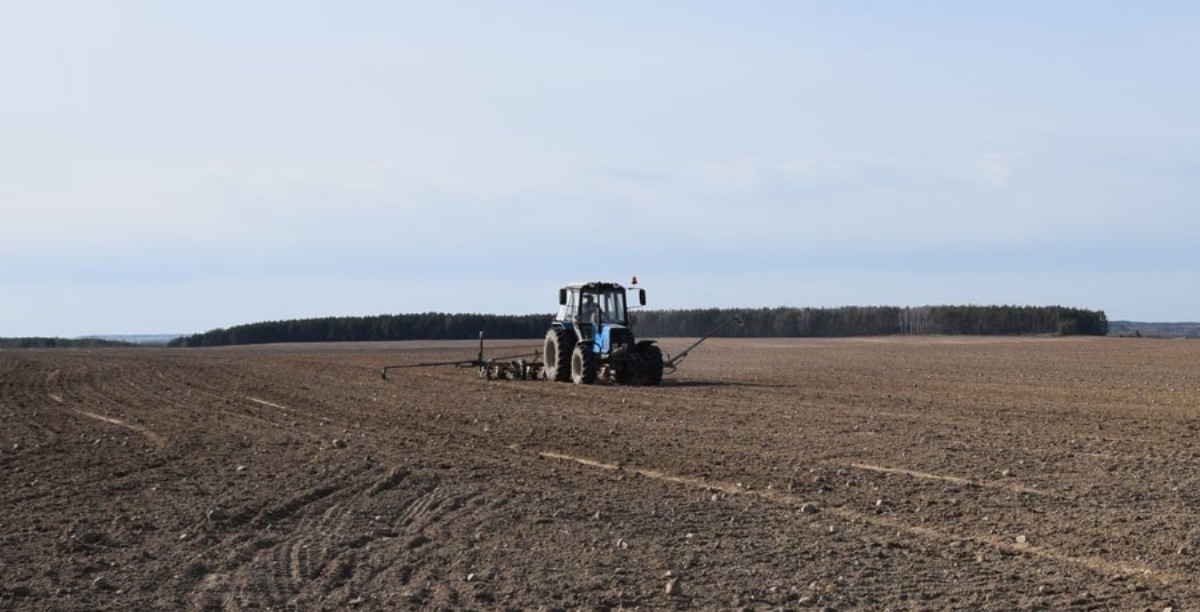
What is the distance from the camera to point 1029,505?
1158cm

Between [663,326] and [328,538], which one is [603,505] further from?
[663,326]

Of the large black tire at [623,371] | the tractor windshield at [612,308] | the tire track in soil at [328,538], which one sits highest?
the tractor windshield at [612,308]

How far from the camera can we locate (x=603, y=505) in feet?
38.3

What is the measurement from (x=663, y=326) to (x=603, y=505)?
8356 cm

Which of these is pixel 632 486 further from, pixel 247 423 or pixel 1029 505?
pixel 247 423

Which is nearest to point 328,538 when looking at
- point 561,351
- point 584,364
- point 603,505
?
point 603,505

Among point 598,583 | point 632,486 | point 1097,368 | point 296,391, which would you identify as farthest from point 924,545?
point 1097,368

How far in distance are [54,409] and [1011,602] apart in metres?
17.4

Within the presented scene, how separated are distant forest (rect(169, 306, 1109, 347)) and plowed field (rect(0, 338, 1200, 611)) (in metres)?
70.1

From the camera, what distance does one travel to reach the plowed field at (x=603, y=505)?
28.3 feet

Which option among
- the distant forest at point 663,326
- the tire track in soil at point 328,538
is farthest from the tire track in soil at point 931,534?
the distant forest at point 663,326

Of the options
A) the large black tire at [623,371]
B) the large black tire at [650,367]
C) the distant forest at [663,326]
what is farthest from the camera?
the distant forest at [663,326]

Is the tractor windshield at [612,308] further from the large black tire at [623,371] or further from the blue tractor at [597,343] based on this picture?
the large black tire at [623,371]

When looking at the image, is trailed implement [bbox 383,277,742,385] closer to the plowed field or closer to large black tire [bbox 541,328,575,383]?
large black tire [bbox 541,328,575,383]
